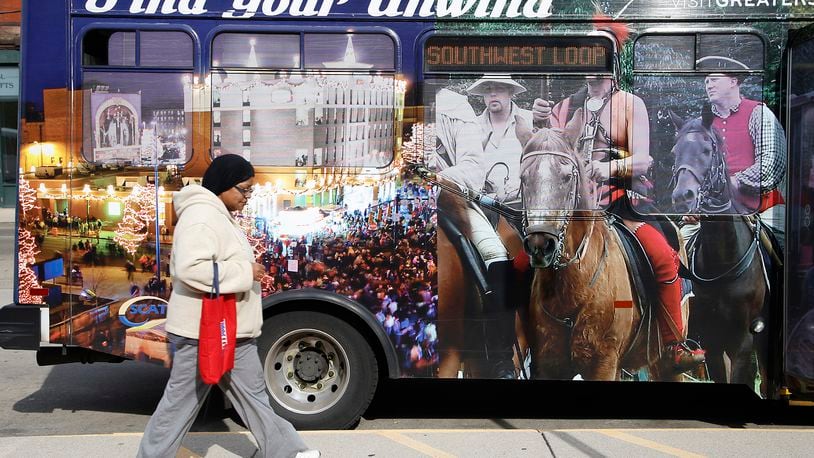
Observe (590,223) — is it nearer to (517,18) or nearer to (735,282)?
(735,282)

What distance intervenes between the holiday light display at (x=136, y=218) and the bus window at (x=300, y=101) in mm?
582

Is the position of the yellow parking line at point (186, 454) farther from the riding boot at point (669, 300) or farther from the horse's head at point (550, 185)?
the riding boot at point (669, 300)

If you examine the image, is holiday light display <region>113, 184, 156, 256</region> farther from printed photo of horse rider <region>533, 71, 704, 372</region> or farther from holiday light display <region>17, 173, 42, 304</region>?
printed photo of horse rider <region>533, 71, 704, 372</region>

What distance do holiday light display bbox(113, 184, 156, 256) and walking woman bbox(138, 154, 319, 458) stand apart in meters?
1.48

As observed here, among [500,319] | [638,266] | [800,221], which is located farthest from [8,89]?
[800,221]

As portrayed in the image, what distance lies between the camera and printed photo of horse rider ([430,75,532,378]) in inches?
207

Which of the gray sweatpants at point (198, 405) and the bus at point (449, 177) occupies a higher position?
the bus at point (449, 177)

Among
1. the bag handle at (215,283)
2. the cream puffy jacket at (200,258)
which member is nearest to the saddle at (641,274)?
the cream puffy jacket at (200,258)

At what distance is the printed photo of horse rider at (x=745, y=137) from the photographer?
5.16 metres

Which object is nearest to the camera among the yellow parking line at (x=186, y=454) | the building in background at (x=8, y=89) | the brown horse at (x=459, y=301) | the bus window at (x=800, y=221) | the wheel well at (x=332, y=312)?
the yellow parking line at (x=186, y=454)

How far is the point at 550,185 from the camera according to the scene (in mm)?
5266

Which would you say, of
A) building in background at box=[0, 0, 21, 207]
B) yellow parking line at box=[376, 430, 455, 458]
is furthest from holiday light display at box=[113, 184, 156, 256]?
building in background at box=[0, 0, 21, 207]

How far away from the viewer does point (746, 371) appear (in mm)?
5301

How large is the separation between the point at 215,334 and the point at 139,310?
178cm
